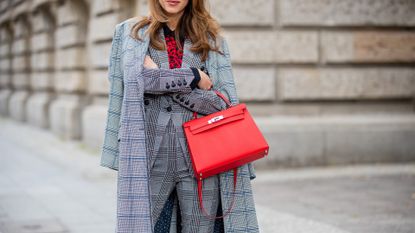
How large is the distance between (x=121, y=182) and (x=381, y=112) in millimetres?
7340

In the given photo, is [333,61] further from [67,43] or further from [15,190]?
[67,43]

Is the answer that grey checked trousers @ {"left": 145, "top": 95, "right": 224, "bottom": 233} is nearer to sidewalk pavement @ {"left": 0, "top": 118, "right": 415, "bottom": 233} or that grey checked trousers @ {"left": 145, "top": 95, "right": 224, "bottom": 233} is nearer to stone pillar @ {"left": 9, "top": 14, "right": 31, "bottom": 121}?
sidewalk pavement @ {"left": 0, "top": 118, "right": 415, "bottom": 233}

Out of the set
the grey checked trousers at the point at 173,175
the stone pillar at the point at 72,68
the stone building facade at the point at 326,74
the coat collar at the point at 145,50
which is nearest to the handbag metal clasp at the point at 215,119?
the grey checked trousers at the point at 173,175

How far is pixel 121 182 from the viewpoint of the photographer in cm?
346

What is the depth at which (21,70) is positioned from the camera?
21844 mm

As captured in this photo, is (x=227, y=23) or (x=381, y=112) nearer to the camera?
(x=227, y=23)

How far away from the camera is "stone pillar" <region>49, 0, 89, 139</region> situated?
14.4 meters

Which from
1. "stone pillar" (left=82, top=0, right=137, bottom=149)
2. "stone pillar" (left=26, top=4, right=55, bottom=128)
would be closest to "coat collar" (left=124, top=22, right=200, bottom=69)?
"stone pillar" (left=82, top=0, right=137, bottom=149)

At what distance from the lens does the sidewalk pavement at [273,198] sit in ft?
20.5

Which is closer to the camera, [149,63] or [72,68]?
[149,63]

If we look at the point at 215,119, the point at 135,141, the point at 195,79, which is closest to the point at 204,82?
the point at 195,79

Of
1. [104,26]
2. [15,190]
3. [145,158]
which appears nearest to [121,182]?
[145,158]

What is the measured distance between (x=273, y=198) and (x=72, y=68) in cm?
801

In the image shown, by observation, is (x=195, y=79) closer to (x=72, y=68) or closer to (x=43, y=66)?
(x=72, y=68)
